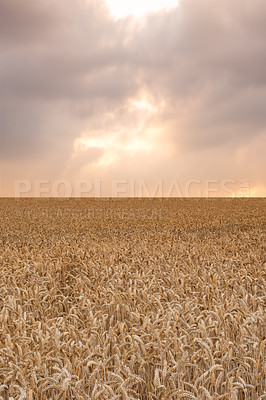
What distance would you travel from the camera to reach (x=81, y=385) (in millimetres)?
3148

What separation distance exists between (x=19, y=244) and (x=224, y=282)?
8.09 m

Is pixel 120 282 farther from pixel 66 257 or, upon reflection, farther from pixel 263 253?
pixel 263 253

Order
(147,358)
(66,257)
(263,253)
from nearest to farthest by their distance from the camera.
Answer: (147,358)
(66,257)
(263,253)

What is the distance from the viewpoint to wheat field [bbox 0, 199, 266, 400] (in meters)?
3.16

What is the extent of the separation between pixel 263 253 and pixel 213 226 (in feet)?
27.9

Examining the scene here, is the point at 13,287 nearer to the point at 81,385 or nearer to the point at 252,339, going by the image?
the point at 81,385

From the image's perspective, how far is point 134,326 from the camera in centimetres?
508

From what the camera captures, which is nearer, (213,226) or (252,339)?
(252,339)

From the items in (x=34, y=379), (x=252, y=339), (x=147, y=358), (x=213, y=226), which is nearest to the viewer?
(x=34, y=379)

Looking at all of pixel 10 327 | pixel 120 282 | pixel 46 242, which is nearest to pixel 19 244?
pixel 46 242

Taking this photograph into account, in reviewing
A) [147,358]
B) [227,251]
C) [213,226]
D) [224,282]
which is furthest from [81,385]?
[213,226]

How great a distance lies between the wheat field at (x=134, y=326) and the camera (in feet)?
10.4

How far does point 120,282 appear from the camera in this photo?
6707 mm

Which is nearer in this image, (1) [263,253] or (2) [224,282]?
(2) [224,282]
